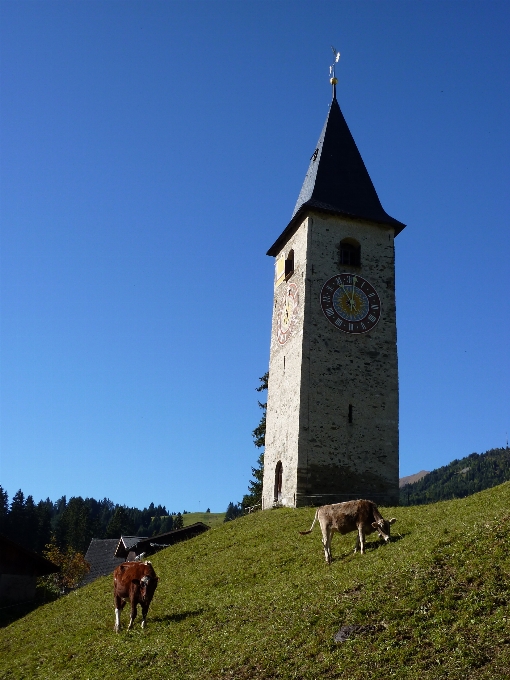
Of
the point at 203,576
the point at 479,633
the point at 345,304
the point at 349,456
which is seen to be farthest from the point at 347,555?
the point at 345,304

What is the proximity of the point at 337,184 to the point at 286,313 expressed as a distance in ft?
22.3

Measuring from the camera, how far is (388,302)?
1183 inches

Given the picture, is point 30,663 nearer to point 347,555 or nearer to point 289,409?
point 347,555

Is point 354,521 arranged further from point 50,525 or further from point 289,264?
point 50,525

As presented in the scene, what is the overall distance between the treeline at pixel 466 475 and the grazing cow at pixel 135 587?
116755 mm

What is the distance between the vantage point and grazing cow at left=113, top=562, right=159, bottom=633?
13.5 meters

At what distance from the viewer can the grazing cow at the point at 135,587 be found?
44.2ft

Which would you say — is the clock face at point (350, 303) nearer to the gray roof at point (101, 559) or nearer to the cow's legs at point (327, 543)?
the cow's legs at point (327, 543)

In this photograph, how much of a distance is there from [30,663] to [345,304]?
19.2m

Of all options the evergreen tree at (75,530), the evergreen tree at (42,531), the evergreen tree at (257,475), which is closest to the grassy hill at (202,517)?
the evergreen tree at (75,530)

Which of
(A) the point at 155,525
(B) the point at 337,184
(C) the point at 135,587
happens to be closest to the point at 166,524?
(A) the point at 155,525

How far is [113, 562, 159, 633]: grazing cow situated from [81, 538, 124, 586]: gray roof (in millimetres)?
34177

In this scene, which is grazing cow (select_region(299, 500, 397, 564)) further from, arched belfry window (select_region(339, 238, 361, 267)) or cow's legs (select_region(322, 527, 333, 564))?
arched belfry window (select_region(339, 238, 361, 267))

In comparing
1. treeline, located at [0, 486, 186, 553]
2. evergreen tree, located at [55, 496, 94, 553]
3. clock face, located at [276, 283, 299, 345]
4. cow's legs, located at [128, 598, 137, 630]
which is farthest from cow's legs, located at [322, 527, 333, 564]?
evergreen tree, located at [55, 496, 94, 553]
